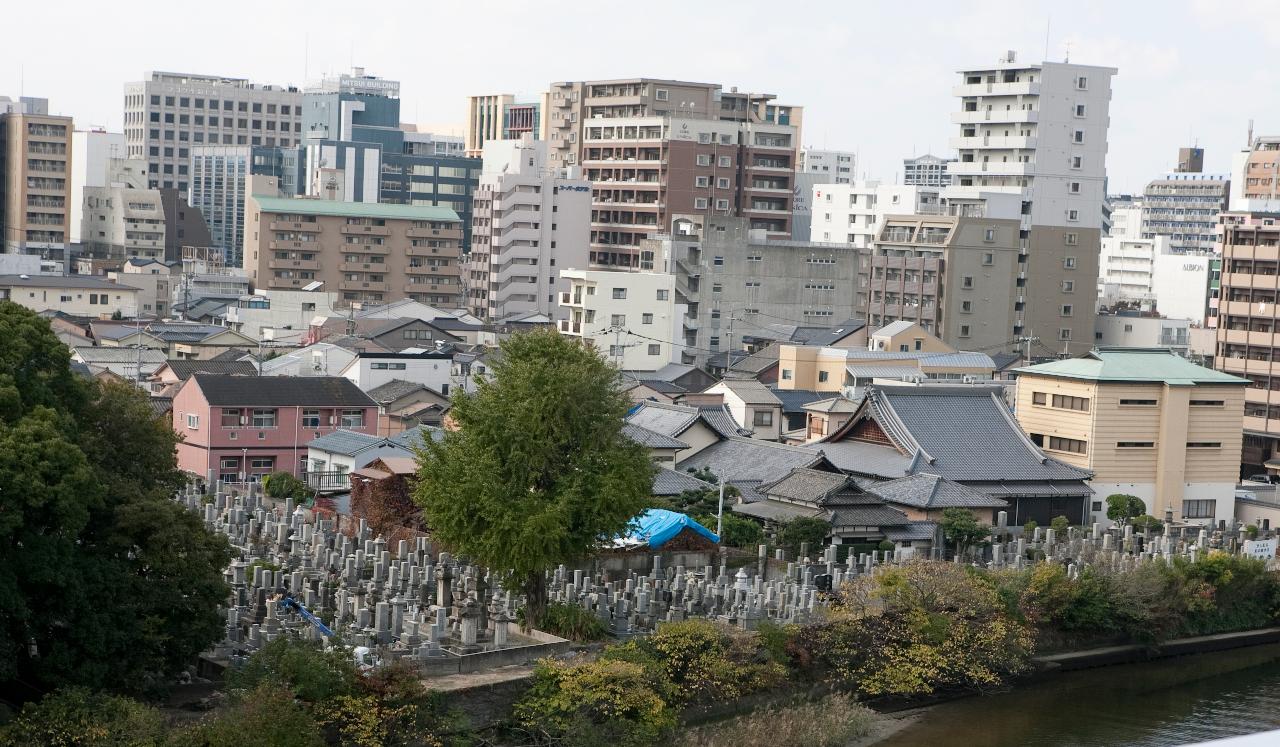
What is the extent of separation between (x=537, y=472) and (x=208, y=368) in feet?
89.9

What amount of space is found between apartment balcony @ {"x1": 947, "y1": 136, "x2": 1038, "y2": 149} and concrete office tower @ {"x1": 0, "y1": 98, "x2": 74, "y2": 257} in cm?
5242

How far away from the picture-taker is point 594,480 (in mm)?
24656

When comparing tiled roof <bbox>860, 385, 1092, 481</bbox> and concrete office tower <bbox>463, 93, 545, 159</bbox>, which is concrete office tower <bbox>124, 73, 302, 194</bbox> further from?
tiled roof <bbox>860, 385, 1092, 481</bbox>

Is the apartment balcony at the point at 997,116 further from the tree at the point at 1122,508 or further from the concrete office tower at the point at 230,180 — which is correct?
the concrete office tower at the point at 230,180

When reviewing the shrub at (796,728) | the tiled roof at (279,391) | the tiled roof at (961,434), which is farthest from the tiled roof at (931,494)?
the tiled roof at (279,391)

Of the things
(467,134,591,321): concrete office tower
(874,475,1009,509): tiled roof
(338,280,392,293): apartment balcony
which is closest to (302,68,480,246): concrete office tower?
(338,280,392,293): apartment balcony

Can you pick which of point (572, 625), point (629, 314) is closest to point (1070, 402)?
point (572, 625)

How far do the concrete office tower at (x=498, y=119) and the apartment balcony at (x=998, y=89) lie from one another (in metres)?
49.1

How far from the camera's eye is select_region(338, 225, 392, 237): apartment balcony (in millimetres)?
84125

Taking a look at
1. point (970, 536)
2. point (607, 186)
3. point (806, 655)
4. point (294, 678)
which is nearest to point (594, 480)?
point (806, 655)

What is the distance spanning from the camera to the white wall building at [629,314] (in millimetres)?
64625

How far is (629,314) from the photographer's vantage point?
65562 millimetres

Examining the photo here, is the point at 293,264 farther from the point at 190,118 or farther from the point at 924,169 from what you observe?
the point at 924,169

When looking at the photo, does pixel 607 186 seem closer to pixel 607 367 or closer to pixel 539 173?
pixel 539 173
